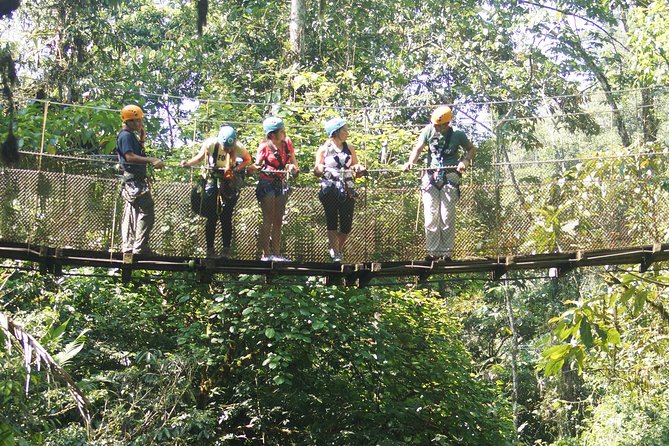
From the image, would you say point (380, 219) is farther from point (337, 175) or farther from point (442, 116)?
point (442, 116)

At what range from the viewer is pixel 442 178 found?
627cm

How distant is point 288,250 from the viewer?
6488 millimetres

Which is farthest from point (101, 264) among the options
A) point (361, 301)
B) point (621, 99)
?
point (621, 99)

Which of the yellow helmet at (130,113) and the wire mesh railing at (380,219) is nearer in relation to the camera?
the yellow helmet at (130,113)

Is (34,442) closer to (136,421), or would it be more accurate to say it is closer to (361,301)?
(136,421)

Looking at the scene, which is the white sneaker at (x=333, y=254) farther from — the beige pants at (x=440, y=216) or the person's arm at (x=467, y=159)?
the person's arm at (x=467, y=159)

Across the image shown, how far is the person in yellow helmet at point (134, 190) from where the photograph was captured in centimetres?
610

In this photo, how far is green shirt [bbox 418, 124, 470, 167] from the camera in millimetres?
6270

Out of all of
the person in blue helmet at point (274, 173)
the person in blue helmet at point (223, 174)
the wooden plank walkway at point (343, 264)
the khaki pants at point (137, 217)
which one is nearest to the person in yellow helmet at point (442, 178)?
the wooden plank walkway at point (343, 264)

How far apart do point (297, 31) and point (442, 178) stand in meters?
4.81

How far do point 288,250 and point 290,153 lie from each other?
0.62m

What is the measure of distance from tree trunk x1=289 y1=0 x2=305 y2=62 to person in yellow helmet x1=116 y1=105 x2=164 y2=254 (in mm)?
4653

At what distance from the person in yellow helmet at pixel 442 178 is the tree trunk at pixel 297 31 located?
457 cm

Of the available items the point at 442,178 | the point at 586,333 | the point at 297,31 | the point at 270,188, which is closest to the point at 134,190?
the point at 270,188
